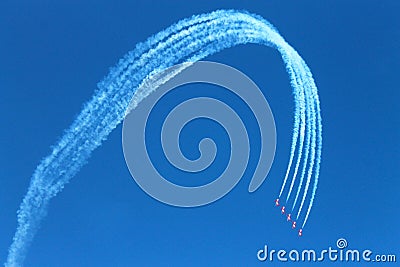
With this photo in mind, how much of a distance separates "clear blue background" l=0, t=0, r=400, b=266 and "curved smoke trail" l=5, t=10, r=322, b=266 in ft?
0.11

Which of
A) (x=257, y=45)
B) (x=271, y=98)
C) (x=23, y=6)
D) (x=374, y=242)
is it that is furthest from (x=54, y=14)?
(x=374, y=242)

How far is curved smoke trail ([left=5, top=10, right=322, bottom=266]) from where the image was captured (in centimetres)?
191

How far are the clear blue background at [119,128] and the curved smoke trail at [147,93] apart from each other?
0.11 ft

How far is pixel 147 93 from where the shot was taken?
191 cm

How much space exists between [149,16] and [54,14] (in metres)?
0.42

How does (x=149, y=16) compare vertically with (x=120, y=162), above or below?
above

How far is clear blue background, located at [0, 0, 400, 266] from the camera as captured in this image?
190 centimetres

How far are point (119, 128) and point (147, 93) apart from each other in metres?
0.20

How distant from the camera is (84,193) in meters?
1.91

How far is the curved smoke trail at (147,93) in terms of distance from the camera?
1.91 metres

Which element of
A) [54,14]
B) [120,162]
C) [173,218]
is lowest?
[173,218]

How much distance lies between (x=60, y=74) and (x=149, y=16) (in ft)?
1.53

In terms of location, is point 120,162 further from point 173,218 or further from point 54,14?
point 54,14

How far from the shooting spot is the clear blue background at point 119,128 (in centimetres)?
190
